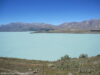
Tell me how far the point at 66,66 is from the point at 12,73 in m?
5.11

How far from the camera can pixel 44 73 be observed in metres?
11.0

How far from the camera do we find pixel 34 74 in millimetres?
10711

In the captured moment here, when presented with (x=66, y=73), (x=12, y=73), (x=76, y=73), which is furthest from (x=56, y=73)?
(x=12, y=73)

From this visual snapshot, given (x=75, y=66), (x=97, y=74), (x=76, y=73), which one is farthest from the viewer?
(x=75, y=66)

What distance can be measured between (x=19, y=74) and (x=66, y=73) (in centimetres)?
368

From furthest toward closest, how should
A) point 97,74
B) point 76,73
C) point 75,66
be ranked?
point 75,66
point 76,73
point 97,74

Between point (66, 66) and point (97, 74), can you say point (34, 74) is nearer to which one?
point (66, 66)

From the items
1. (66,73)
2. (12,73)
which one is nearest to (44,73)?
(66,73)

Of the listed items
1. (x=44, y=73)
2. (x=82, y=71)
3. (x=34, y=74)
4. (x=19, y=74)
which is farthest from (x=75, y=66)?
(x=19, y=74)

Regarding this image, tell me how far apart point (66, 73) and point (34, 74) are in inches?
99.0

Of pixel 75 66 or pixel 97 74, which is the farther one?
pixel 75 66

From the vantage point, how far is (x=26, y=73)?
11.0 m

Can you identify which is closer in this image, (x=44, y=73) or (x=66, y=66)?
(x=44, y=73)

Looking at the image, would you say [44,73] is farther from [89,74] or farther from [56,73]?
[89,74]
